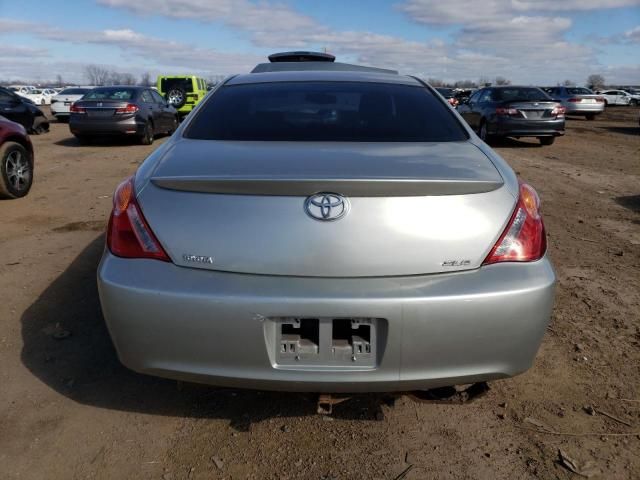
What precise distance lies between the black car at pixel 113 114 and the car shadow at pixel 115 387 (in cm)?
1006

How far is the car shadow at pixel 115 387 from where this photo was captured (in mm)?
2475

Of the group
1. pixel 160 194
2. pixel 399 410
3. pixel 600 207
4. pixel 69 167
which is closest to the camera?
pixel 160 194

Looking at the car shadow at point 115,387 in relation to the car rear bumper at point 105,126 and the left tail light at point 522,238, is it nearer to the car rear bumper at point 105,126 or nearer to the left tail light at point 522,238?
the left tail light at point 522,238

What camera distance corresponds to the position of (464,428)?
94.3 inches

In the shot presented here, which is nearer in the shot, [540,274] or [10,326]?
[540,274]

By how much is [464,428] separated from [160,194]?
1667 mm

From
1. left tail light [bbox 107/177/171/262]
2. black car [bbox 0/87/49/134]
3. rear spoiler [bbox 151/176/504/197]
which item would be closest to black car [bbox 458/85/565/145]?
rear spoiler [bbox 151/176/504/197]

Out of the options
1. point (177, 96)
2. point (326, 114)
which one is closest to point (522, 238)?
point (326, 114)

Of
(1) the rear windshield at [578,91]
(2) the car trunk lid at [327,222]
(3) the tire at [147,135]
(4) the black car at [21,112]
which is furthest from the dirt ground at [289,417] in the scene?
(1) the rear windshield at [578,91]

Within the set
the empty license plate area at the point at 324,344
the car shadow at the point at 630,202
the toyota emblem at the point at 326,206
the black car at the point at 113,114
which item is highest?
the toyota emblem at the point at 326,206

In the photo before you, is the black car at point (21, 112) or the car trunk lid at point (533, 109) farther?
the black car at point (21, 112)

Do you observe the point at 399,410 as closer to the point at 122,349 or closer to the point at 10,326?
the point at 122,349

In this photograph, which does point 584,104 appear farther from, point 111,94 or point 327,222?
point 327,222

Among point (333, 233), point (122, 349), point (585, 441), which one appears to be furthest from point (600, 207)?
point (122, 349)
